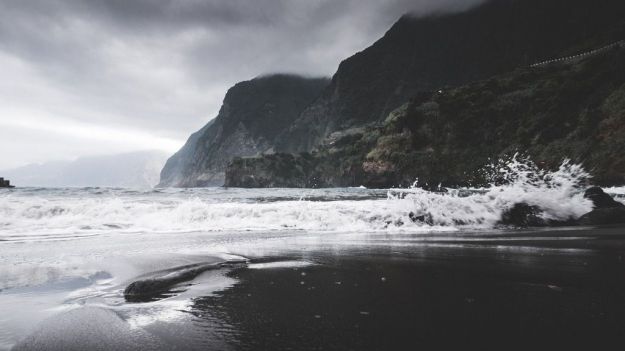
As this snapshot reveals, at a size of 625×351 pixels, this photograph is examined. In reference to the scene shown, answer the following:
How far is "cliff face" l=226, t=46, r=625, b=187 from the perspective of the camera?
42938mm

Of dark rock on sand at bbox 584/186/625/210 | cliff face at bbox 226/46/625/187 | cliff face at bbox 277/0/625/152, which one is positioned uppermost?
cliff face at bbox 277/0/625/152

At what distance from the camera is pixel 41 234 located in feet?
34.8

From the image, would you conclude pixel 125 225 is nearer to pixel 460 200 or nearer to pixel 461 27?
pixel 460 200

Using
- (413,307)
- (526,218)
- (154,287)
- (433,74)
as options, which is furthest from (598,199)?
(433,74)

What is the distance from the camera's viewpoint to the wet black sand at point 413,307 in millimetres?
2256

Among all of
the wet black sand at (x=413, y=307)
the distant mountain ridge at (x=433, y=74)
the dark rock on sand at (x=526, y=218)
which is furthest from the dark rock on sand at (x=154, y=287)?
the distant mountain ridge at (x=433, y=74)

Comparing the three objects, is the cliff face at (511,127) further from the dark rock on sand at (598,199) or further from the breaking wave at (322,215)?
the breaking wave at (322,215)

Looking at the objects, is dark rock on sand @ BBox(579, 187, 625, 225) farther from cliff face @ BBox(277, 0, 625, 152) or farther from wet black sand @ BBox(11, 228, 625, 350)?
cliff face @ BBox(277, 0, 625, 152)

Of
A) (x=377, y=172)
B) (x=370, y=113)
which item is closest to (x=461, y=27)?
(x=370, y=113)

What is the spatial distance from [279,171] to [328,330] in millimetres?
141778

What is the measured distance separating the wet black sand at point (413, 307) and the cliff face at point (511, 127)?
118 ft

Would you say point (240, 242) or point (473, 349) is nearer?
point (473, 349)

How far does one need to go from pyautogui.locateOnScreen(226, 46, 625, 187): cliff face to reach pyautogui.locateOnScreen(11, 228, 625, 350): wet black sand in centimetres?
3582

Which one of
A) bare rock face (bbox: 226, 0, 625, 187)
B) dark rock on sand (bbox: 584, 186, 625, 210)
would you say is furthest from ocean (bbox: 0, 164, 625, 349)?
bare rock face (bbox: 226, 0, 625, 187)
